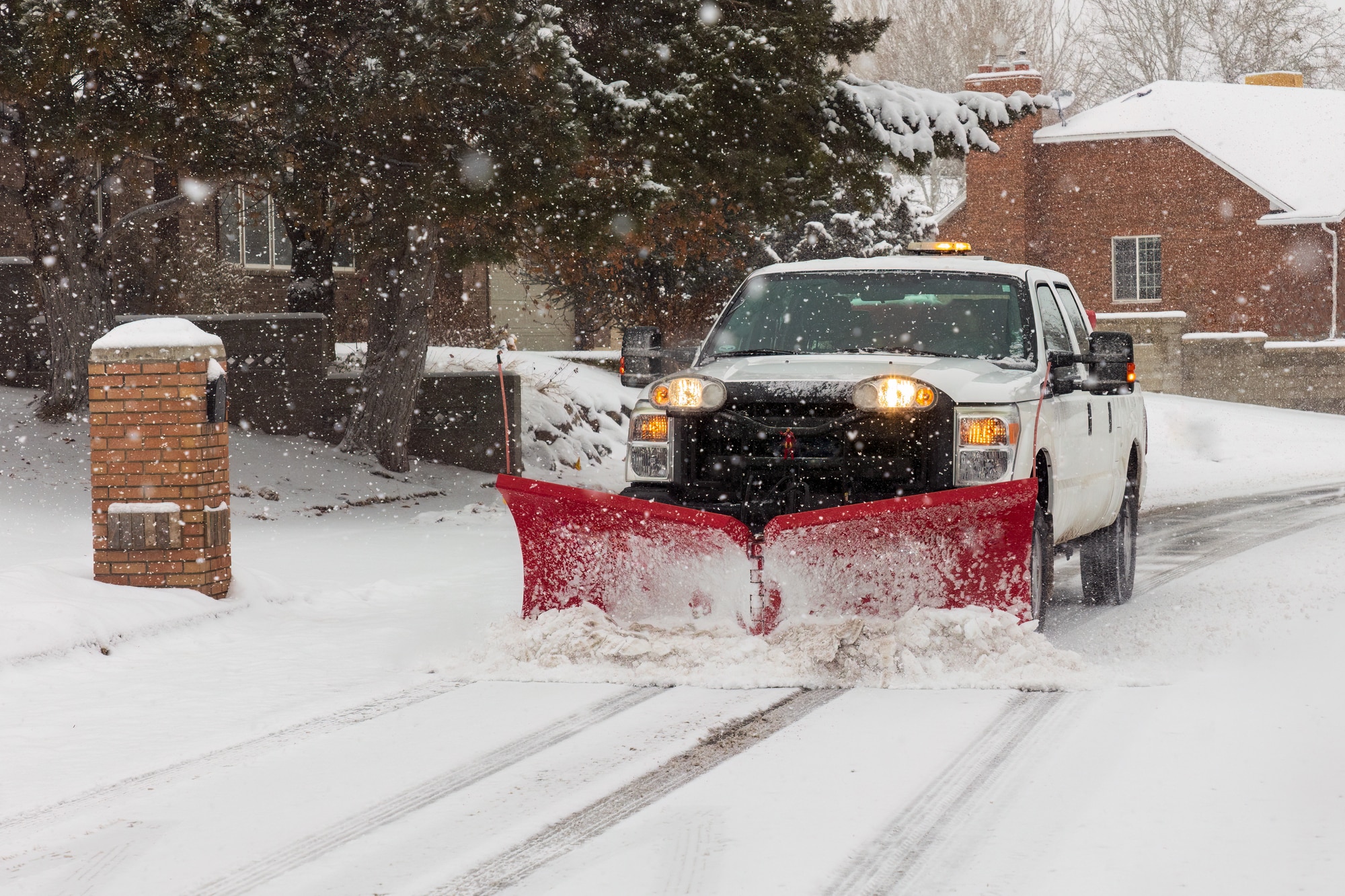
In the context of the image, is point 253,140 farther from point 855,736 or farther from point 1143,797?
point 1143,797

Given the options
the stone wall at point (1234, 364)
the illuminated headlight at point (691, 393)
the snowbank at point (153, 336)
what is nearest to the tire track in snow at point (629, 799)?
the illuminated headlight at point (691, 393)

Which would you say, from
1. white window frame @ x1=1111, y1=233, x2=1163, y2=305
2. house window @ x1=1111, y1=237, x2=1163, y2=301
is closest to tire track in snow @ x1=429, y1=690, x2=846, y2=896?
white window frame @ x1=1111, y1=233, x2=1163, y2=305

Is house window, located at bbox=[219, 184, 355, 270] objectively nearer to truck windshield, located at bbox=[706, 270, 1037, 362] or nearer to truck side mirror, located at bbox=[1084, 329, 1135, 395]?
truck windshield, located at bbox=[706, 270, 1037, 362]

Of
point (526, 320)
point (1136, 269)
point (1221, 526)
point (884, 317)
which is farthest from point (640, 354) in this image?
Answer: point (1136, 269)

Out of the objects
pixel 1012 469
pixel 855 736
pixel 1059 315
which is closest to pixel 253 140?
Answer: pixel 1059 315

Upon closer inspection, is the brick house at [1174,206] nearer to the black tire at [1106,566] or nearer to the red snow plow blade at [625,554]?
the black tire at [1106,566]

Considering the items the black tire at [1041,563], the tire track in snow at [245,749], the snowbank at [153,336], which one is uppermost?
the snowbank at [153,336]

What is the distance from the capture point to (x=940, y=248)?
999 cm

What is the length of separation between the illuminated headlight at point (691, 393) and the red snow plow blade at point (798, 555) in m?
0.57

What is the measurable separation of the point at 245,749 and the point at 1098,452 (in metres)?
5.01

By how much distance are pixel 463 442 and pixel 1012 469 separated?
37.2ft

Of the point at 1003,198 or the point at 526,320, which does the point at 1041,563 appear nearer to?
the point at 526,320

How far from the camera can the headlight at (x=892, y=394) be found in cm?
729

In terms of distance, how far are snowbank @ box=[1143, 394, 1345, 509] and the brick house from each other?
561 cm
